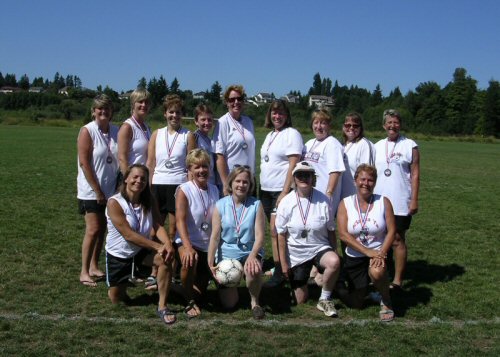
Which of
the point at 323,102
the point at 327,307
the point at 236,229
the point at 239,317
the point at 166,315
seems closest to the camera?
the point at 166,315

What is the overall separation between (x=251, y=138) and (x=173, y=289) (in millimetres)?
2050

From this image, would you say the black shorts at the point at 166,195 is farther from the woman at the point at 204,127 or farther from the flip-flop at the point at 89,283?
the flip-flop at the point at 89,283

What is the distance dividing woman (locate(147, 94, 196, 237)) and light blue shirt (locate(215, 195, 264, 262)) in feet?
3.18

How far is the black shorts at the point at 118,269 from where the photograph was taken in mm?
5320

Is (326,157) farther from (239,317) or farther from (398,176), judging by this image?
(239,317)

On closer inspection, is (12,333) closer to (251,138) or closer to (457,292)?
(251,138)

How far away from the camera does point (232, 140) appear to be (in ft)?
21.0

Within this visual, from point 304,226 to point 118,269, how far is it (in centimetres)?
190

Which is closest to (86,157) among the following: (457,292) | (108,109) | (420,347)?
(108,109)

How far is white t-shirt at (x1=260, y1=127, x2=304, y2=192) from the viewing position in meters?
6.26

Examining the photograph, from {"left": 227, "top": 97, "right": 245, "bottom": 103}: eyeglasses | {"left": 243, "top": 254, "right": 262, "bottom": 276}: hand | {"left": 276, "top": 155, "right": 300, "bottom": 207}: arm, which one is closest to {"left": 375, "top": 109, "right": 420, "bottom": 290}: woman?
{"left": 276, "top": 155, "right": 300, "bottom": 207}: arm

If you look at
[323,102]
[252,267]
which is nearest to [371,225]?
[252,267]

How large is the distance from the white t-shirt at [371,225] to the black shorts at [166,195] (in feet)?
6.53

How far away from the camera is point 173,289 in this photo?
5.50m
